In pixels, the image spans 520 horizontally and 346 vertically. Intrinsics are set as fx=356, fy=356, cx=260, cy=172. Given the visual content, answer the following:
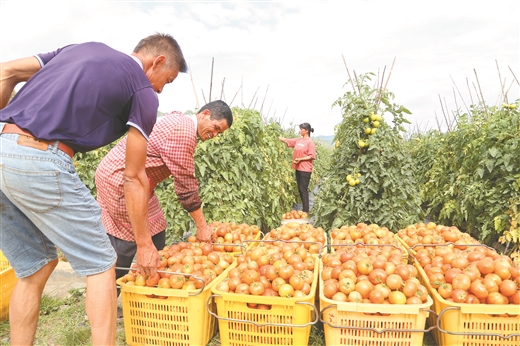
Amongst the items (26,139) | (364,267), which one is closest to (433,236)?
(364,267)

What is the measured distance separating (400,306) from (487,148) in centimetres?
444

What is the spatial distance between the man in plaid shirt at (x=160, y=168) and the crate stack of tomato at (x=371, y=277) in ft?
4.32

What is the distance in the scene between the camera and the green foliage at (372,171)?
504 centimetres

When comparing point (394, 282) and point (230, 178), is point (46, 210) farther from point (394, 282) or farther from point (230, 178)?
point (230, 178)

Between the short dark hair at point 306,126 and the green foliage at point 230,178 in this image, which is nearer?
the green foliage at point 230,178

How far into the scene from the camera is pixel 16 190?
1706mm

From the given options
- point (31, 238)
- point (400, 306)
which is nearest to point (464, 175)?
point (400, 306)

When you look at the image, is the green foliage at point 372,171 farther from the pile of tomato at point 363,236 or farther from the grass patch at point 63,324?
the grass patch at point 63,324

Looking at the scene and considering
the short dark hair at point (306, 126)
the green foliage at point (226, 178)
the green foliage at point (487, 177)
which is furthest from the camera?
the short dark hair at point (306, 126)

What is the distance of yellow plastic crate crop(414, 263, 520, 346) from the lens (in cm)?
227

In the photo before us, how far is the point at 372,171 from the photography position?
16.6ft

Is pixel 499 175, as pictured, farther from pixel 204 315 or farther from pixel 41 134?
pixel 41 134

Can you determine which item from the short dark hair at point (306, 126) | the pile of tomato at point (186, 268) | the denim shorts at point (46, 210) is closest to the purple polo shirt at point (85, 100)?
the denim shorts at point (46, 210)

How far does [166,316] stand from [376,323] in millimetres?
1453
